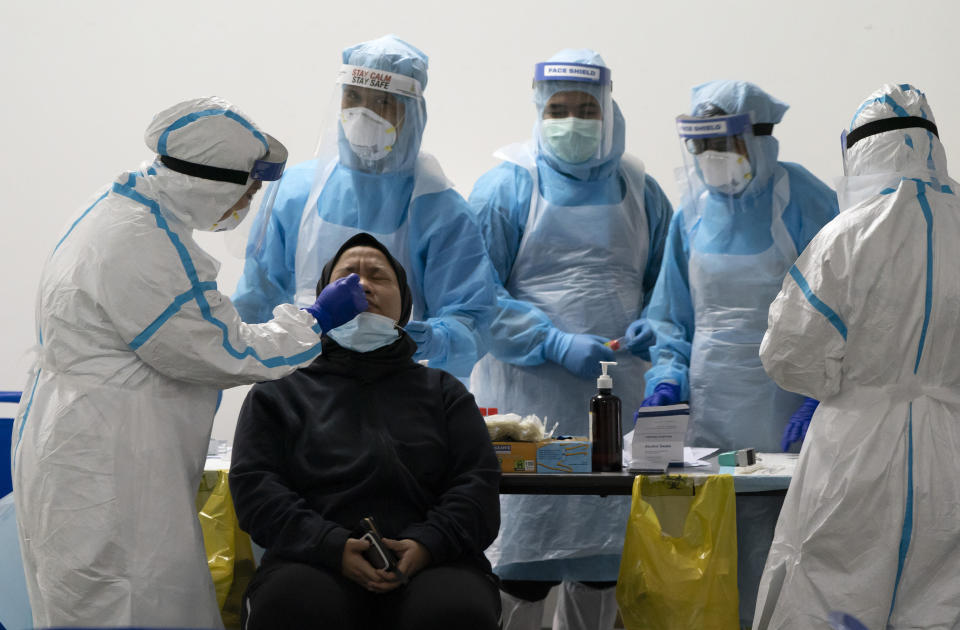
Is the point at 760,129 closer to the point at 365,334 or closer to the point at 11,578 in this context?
the point at 365,334

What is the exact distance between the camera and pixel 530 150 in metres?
3.40

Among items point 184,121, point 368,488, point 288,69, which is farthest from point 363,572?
point 288,69

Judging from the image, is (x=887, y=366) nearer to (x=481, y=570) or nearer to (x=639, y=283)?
(x=481, y=570)

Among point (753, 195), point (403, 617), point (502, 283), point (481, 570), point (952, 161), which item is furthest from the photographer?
point (952, 161)

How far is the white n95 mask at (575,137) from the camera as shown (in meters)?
3.19

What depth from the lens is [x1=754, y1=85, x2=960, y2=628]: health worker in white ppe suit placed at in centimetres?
203

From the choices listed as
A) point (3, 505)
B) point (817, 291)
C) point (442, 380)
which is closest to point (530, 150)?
point (442, 380)

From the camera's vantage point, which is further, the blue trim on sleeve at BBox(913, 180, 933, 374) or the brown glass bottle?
the brown glass bottle

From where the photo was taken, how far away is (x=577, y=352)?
119 inches

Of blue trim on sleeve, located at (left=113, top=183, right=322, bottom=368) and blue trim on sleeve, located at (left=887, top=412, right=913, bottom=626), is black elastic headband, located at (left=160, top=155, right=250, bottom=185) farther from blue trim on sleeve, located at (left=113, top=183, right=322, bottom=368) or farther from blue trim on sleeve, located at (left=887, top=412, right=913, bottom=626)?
blue trim on sleeve, located at (left=887, top=412, right=913, bottom=626)

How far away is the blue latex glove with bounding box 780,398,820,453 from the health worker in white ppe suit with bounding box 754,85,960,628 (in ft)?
2.19

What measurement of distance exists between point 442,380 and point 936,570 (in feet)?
3.84

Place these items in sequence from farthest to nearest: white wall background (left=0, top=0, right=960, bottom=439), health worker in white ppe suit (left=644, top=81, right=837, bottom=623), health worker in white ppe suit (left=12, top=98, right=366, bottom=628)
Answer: white wall background (left=0, top=0, right=960, bottom=439), health worker in white ppe suit (left=644, top=81, right=837, bottom=623), health worker in white ppe suit (left=12, top=98, right=366, bottom=628)

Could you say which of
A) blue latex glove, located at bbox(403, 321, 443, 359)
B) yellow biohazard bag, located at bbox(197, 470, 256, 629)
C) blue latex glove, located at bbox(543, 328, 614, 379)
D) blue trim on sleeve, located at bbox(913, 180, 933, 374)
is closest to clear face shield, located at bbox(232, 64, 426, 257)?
blue latex glove, located at bbox(403, 321, 443, 359)
